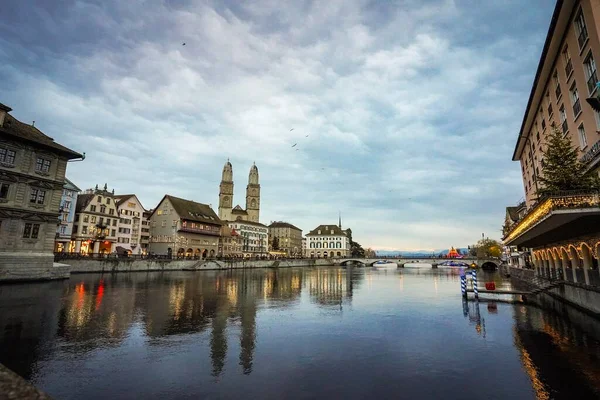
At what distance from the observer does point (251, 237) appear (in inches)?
5856

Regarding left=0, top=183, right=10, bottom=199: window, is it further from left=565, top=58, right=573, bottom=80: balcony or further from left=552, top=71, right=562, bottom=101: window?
left=552, top=71, right=562, bottom=101: window

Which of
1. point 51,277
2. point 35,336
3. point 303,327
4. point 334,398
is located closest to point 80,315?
point 35,336

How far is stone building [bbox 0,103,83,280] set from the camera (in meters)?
35.4

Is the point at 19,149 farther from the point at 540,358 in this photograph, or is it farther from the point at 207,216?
the point at 207,216

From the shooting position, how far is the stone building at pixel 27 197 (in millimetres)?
35375

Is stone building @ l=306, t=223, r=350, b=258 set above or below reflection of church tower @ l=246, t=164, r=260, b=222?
below

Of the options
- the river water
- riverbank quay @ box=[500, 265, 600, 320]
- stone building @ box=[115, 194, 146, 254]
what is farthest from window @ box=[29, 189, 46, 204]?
riverbank quay @ box=[500, 265, 600, 320]

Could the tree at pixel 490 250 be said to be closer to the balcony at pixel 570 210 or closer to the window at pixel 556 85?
the window at pixel 556 85

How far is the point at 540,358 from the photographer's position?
13.8 meters

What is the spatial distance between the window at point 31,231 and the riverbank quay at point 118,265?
333 centimetres

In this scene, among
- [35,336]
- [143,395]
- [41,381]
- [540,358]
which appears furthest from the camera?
[35,336]

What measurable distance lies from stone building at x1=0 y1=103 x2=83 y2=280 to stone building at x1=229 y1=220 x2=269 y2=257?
92.3 meters

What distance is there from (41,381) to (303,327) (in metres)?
12.6

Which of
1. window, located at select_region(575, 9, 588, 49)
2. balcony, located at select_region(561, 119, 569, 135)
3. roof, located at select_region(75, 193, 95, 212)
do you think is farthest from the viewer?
roof, located at select_region(75, 193, 95, 212)
